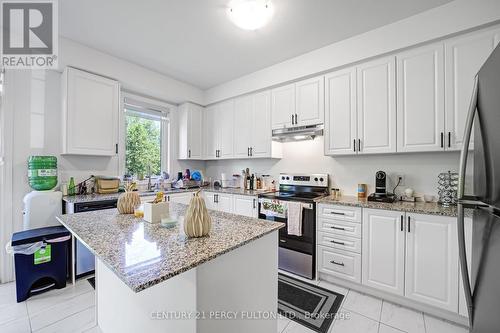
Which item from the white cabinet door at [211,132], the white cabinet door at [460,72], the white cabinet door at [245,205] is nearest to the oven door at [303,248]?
the white cabinet door at [245,205]

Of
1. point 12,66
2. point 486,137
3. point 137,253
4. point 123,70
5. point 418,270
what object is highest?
point 123,70

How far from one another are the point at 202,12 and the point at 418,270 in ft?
10.1

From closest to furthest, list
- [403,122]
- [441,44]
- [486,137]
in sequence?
[486,137] → [441,44] → [403,122]

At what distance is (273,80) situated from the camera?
3.07 metres

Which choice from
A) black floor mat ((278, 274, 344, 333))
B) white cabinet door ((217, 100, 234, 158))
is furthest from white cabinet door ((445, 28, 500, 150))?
white cabinet door ((217, 100, 234, 158))

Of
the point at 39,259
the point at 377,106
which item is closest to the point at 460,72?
the point at 377,106

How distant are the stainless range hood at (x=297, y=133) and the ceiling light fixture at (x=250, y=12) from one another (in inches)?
52.4

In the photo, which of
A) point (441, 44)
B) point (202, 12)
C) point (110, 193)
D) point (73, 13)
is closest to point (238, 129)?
point (202, 12)

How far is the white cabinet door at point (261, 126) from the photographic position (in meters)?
3.20

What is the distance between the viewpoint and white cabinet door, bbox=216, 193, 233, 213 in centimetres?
327

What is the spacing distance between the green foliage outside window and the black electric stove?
212 cm

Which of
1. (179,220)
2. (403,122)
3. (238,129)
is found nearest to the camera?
(179,220)

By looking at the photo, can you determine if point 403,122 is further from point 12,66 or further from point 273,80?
point 12,66

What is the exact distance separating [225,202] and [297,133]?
1.53 metres
